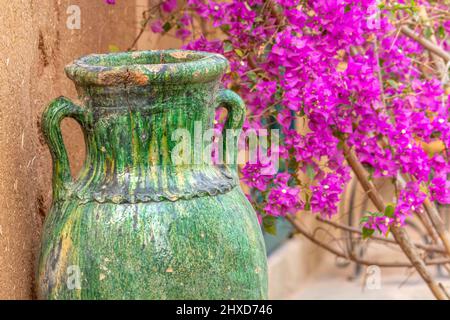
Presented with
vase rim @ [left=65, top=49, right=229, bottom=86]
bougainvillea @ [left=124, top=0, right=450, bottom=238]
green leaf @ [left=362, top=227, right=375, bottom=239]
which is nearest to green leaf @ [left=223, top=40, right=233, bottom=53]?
bougainvillea @ [left=124, top=0, right=450, bottom=238]

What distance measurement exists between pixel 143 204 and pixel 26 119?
534mm

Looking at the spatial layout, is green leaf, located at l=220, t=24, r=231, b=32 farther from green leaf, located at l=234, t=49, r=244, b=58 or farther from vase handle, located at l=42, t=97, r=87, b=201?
vase handle, located at l=42, t=97, r=87, b=201

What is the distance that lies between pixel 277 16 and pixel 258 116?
36cm

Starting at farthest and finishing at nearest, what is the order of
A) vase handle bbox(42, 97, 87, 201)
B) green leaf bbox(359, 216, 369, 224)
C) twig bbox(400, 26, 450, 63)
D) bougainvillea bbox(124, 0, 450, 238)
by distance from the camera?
twig bbox(400, 26, 450, 63) → green leaf bbox(359, 216, 369, 224) → bougainvillea bbox(124, 0, 450, 238) → vase handle bbox(42, 97, 87, 201)

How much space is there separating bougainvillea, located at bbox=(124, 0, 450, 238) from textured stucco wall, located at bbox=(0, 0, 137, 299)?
1.71 feet

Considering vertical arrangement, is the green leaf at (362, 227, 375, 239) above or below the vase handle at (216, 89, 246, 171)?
below

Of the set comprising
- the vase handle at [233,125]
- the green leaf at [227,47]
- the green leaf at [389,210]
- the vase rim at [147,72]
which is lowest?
the green leaf at [389,210]

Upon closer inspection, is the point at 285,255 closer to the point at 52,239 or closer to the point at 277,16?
the point at 277,16

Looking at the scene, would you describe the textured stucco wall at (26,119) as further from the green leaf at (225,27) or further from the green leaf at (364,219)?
the green leaf at (364,219)

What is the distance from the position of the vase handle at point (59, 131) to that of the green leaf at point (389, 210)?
1188mm

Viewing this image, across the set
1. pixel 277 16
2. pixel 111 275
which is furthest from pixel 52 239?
pixel 277 16

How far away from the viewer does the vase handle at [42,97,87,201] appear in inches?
94.5

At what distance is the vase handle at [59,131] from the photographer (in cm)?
240

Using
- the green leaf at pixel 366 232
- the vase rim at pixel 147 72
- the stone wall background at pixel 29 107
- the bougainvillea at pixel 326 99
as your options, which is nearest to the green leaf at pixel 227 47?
the bougainvillea at pixel 326 99
